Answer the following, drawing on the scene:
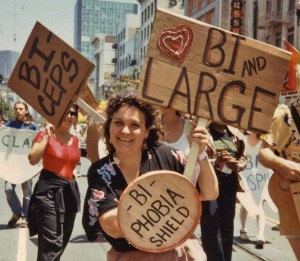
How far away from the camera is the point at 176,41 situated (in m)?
2.63

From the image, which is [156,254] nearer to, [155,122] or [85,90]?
[155,122]

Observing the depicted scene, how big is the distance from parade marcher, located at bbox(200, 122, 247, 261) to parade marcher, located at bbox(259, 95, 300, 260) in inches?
36.2

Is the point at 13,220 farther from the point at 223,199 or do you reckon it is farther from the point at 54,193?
the point at 223,199

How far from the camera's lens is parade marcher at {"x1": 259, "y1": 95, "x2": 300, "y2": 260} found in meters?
Result: 3.60

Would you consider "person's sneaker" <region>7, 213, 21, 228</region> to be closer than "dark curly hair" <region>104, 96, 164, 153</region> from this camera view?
No

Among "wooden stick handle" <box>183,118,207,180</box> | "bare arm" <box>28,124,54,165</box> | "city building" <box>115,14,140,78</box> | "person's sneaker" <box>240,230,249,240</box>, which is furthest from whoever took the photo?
"city building" <box>115,14,140,78</box>

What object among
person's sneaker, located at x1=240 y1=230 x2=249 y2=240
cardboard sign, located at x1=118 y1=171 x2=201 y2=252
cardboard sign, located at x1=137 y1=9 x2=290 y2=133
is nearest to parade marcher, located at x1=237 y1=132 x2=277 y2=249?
person's sneaker, located at x1=240 y1=230 x2=249 y2=240

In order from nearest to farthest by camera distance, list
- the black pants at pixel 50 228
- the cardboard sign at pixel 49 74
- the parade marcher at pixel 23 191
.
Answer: the cardboard sign at pixel 49 74
the black pants at pixel 50 228
the parade marcher at pixel 23 191

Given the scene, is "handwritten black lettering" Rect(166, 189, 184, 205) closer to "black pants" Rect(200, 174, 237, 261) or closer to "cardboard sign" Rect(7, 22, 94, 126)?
"cardboard sign" Rect(7, 22, 94, 126)

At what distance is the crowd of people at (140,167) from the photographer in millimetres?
2703

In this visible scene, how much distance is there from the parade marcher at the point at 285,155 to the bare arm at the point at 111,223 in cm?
134

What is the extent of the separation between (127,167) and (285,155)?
4.36 ft

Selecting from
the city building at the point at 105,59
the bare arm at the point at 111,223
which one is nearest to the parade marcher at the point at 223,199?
the bare arm at the point at 111,223

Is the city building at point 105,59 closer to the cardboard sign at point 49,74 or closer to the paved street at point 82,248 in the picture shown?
the paved street at point 82,248
